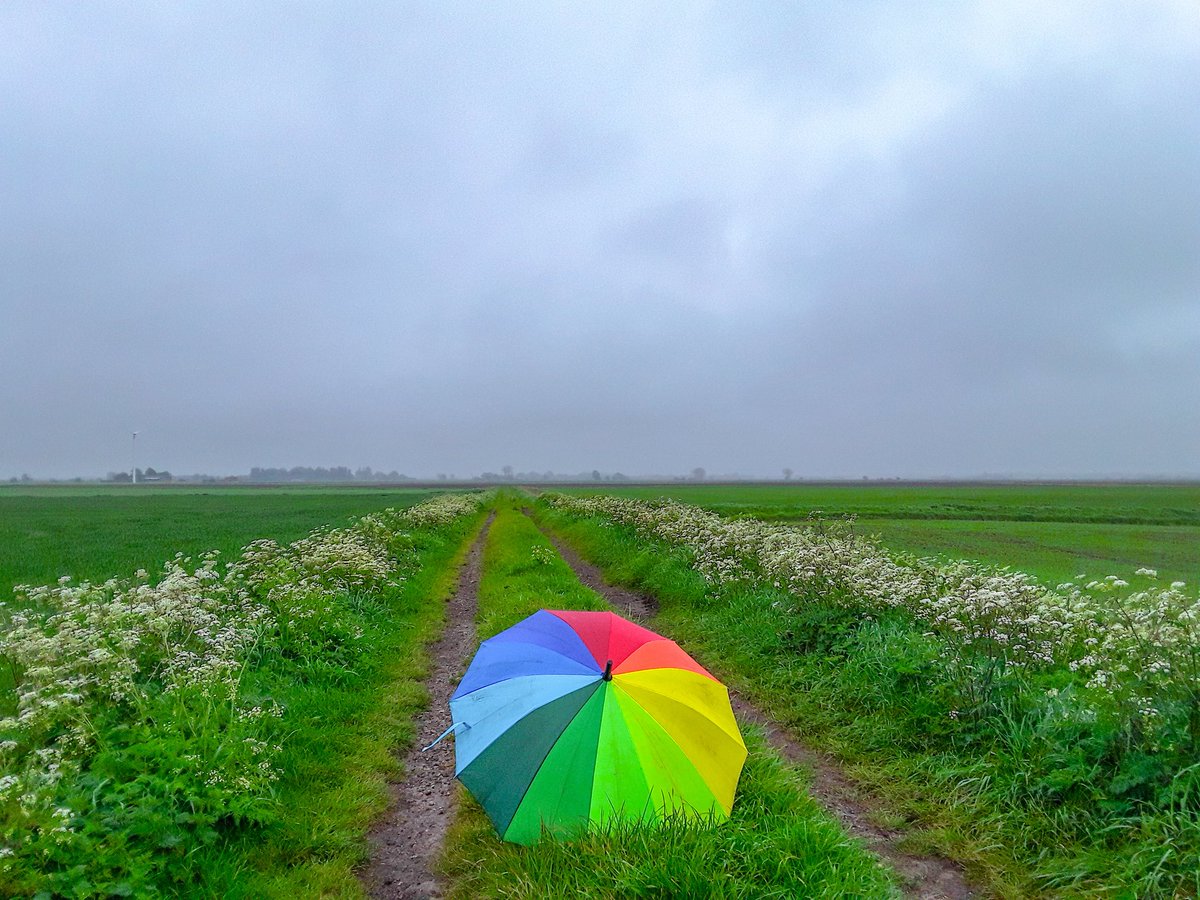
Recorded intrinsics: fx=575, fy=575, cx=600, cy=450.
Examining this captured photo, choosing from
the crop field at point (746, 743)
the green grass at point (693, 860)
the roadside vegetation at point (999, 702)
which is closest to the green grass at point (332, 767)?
the crop field at point (746, 743)

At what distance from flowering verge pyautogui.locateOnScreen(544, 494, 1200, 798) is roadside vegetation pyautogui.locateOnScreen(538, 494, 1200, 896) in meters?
0.02

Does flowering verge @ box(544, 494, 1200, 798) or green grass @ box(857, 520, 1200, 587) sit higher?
flowering verge @ box(544, 494, 1200, 798)

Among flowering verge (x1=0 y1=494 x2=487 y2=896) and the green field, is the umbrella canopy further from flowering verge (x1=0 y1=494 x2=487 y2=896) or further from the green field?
the green field

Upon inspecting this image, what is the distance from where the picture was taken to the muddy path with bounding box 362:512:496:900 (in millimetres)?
4258

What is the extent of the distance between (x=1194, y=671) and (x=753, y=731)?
371 centimetres

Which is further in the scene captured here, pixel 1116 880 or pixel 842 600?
pixel 842 600

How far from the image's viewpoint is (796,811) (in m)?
4.73

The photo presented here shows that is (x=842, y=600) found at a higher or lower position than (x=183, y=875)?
higher

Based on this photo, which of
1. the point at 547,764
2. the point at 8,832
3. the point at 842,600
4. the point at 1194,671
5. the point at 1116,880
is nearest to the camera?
the point at 8,832

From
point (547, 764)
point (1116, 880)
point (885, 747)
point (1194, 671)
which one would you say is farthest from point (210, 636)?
point (1194, 671)

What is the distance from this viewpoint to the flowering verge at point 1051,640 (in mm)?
4539

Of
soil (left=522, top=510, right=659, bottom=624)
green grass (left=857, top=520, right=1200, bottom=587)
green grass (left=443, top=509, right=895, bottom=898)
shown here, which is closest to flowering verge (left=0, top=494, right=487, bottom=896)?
green grass (left=443, top=509, right=895, bottom=898)

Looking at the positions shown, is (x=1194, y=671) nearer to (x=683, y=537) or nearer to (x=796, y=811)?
(x=796, y=811)

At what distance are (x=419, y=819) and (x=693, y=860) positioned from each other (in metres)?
2.66
